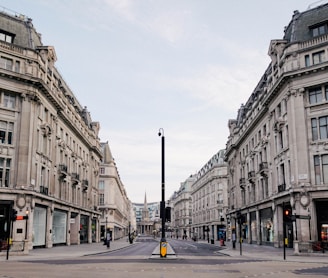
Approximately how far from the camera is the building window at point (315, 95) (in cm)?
4097

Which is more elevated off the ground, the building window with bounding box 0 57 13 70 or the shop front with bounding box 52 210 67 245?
the building window with bounding box 0 57 13 70

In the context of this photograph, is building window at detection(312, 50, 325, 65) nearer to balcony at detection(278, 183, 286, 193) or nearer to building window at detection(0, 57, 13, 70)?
balcony at detection(278, 183, 286, 193)

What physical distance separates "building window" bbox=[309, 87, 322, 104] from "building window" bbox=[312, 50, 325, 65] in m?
2.67

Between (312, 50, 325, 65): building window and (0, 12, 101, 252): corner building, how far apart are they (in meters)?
28.1

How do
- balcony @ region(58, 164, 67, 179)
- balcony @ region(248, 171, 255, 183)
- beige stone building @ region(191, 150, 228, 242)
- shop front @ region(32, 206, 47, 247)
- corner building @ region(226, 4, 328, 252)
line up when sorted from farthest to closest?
beige stone building @ region(191, 150, 228, 242) < balcony @ region(248, 171, 255, 183) < balcony @ region(58, 164, 67, 179) < shop front @ region(32, 206, 47, 247) < corner building @ region(226, 4, 328, 252)

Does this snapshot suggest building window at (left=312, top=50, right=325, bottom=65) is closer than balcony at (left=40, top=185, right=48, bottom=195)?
Yes

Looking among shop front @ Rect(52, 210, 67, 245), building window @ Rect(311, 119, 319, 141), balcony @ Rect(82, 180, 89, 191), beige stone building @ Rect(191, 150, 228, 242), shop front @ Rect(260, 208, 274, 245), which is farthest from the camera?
beige stone building @ Rect(191, 150, 228, 242)

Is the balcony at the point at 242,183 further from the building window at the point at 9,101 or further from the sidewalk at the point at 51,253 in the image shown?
the building window at the point at 9,101

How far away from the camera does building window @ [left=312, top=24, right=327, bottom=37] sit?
139ft

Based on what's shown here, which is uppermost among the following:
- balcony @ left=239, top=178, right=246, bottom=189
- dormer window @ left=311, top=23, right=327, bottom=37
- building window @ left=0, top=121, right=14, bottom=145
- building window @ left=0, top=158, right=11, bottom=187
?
dormer window @ left=311, top=23, right=327, bottom=37

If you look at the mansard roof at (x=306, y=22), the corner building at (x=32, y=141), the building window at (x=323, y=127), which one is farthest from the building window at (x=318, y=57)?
the corner building at (x=32, y=141)

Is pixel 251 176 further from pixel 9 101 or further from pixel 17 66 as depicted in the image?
pixel 17 66

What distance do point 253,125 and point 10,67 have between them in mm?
34429

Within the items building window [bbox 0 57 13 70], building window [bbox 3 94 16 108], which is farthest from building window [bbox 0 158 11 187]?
building window [bbox 0 57 13 70]
